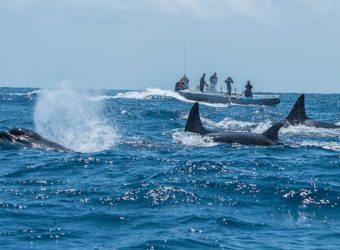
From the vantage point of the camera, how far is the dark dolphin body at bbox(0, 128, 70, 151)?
63.8ft

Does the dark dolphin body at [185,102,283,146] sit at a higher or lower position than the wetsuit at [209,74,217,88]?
lower

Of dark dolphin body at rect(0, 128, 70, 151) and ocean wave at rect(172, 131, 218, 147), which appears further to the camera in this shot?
ocean wave at rect(172, 131, 218, 147)

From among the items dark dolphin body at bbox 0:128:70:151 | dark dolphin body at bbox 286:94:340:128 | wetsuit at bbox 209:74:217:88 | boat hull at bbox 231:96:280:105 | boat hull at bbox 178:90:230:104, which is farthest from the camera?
wetsuit at bbox 209:74:217:88

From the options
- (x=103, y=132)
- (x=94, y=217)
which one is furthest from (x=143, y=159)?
(x=103, y=132)

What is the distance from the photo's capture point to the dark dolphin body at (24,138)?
19431mm

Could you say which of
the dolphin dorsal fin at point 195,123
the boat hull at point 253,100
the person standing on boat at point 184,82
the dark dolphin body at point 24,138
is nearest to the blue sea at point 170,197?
the dark dolphin body at point 24,138

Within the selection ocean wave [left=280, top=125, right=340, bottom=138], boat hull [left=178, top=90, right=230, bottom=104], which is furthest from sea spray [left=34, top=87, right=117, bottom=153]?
boat hull [left=178, top=90, right=230, bottom=104]

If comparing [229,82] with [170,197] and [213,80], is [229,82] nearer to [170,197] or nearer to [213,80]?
[213,80]

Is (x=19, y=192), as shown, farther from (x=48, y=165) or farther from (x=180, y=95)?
(x=180, y=95)

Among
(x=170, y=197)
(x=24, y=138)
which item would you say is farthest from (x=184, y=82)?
(x=170, y=197)

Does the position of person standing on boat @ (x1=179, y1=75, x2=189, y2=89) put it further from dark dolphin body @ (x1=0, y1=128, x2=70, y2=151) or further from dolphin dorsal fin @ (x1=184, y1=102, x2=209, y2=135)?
dark dolphin body @ (x1=0, y1=128, x2=70, y2=151)

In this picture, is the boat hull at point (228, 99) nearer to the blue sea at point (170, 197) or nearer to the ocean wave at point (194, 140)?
the ocean wave at point (194, 140)

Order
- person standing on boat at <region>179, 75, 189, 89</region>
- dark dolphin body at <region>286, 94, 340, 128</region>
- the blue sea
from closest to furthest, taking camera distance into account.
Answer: the blue sea → dark dolphin body at <region>286, 94, 340, 128</region> → person standing on boat at <region>179, 75, 189, 89</region>

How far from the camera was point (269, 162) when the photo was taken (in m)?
17.8
